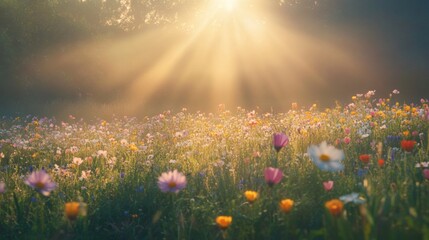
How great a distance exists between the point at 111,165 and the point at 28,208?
120 cm

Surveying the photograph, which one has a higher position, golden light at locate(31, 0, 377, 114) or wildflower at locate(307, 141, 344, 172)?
golden light at locate(31, 0, 377, 114)

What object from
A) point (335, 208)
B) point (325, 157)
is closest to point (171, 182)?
point (325, 157)

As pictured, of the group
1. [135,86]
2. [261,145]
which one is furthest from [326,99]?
[261,145]

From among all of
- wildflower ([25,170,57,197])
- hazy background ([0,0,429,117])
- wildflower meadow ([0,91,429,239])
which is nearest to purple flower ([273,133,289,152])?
wildflower meadow ([0,91,429,239])

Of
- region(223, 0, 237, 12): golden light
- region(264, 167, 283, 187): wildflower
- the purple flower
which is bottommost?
region(264, 167, 283, 187): wildflower

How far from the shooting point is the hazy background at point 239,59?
18.7m

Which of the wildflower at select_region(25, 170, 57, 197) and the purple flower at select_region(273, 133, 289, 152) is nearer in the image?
the wildflower at select_region(25, 170, 57, 197)

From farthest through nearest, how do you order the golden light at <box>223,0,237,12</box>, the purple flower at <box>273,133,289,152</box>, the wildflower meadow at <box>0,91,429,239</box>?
Answer: the golden light at <box>223,0,237,12</box>
the purple flower at <box>273,133,289,152</box>
the wildflower meadow at <box>0,91,429,239</box>

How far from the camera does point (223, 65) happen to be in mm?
20953

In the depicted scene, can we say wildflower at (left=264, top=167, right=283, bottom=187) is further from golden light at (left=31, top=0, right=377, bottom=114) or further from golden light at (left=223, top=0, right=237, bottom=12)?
golden light at (left=223, top=0, right=237, bottom=12)

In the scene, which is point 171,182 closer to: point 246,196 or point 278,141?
point 246,196

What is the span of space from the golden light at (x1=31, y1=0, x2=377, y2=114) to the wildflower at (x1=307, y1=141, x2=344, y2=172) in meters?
14.0

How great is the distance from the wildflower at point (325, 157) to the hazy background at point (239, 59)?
14.7 metres

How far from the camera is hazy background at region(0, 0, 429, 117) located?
1867cm
